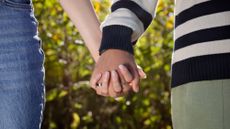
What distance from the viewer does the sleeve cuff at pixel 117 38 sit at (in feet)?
6.44

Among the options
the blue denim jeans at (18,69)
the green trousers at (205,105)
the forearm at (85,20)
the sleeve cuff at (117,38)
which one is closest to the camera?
the green trousers at (205,105)

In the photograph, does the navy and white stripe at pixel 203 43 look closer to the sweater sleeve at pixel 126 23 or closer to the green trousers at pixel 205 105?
the green trousers at pixel 205 105

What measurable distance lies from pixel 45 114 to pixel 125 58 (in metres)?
3.33

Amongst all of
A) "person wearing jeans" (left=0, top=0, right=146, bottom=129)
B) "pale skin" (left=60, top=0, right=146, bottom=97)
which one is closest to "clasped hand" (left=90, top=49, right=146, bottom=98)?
"pale skin" (left=60, top=0, right=146, bottom=97)

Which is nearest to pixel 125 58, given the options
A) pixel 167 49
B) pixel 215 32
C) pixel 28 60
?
pixel 215 32

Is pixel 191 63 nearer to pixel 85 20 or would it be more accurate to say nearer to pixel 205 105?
pixel 205 105

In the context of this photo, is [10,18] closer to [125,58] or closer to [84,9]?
[84,9]

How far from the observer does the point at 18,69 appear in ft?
7.39

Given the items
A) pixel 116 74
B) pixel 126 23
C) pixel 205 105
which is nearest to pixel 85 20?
pixel 126 23

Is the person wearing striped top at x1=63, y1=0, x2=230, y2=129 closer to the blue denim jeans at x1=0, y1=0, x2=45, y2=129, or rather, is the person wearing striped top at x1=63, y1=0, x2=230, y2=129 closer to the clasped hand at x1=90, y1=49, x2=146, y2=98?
the clasped hand at x1=90, y1=49, x2=146, y2=98

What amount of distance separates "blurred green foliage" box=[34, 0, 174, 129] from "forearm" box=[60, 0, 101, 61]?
97.2 inches

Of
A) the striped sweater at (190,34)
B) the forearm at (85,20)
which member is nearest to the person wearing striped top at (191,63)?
the striped sweater at (190,34)

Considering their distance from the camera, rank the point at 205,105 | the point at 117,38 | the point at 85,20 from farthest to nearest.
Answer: the point at 85,20, the point at 117,38, the point at 205,105

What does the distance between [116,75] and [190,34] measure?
248 mm
